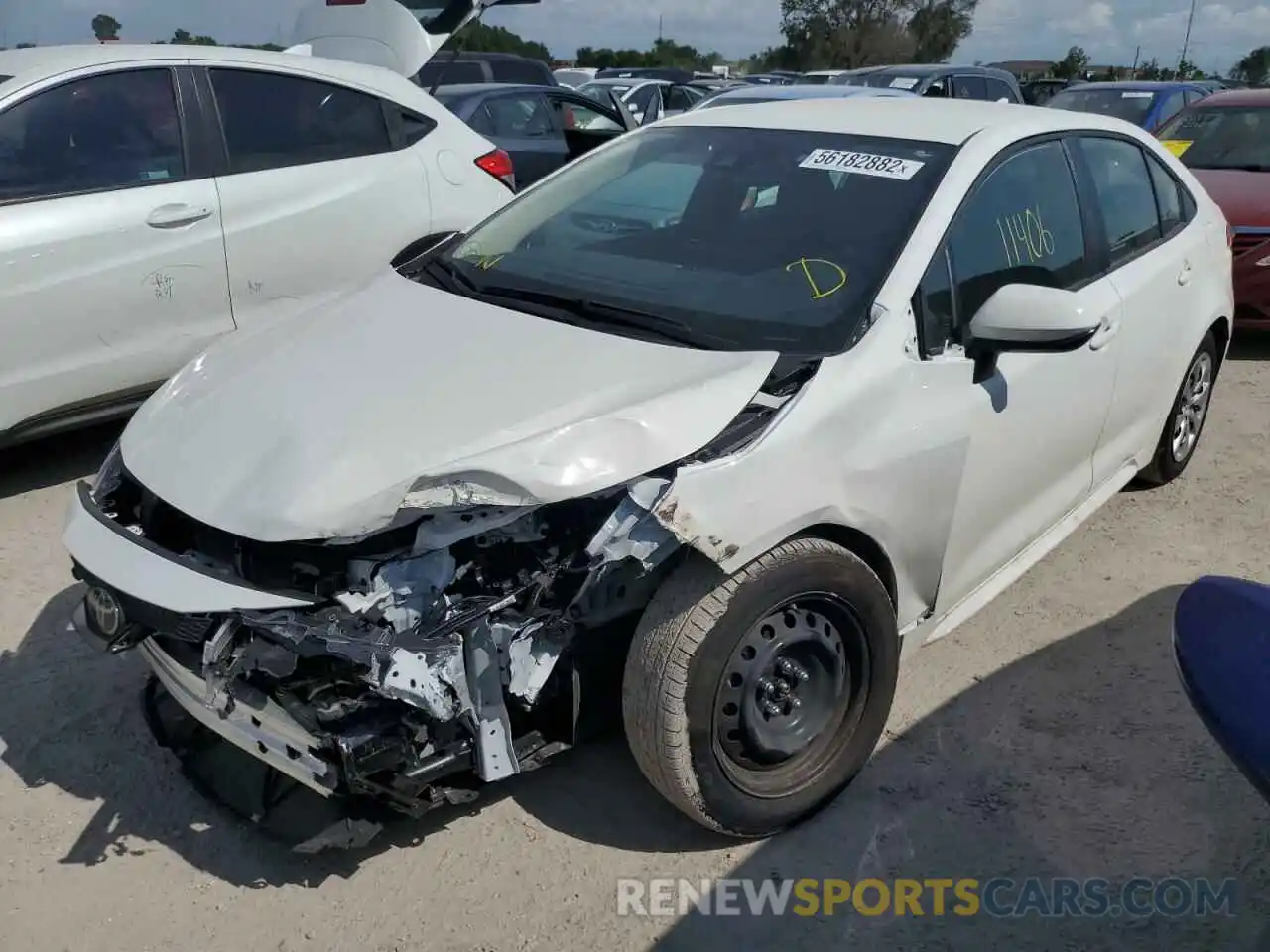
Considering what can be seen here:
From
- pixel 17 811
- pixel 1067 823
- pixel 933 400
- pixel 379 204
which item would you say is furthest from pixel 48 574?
pixel 1067 823

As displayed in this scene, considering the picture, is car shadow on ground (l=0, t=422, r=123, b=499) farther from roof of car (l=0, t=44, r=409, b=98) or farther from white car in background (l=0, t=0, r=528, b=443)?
roof of car (l=0, t=44, r=409, b=98)

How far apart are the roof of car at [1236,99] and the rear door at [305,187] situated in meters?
6.19

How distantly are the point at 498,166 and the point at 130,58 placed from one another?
1948mm

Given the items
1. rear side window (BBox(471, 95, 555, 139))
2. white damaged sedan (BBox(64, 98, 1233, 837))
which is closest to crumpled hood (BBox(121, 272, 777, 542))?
white damaged sedan (BBox(64, 98, 1233, 837))

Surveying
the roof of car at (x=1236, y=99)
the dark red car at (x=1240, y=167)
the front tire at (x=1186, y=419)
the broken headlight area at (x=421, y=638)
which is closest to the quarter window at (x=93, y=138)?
the broken headlight area at (x=421, y=638)

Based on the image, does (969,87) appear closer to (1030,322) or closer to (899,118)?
(899,118)

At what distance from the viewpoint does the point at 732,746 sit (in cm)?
252

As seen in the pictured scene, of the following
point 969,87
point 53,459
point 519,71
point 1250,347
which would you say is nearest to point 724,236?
point 53,459

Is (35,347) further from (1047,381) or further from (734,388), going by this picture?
(1047,381)

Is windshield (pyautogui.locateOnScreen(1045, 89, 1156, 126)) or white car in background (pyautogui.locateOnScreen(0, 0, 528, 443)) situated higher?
white car in background (pyautogui.locateOnScreen(0, 0, 528, 443))

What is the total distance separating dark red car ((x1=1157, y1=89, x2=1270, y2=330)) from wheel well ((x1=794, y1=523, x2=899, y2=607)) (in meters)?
4.94

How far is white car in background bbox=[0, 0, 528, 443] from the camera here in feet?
13.5

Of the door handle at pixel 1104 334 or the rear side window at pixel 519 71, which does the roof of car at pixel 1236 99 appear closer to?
the door handle at pixel 1104 334

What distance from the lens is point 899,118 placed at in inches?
129
